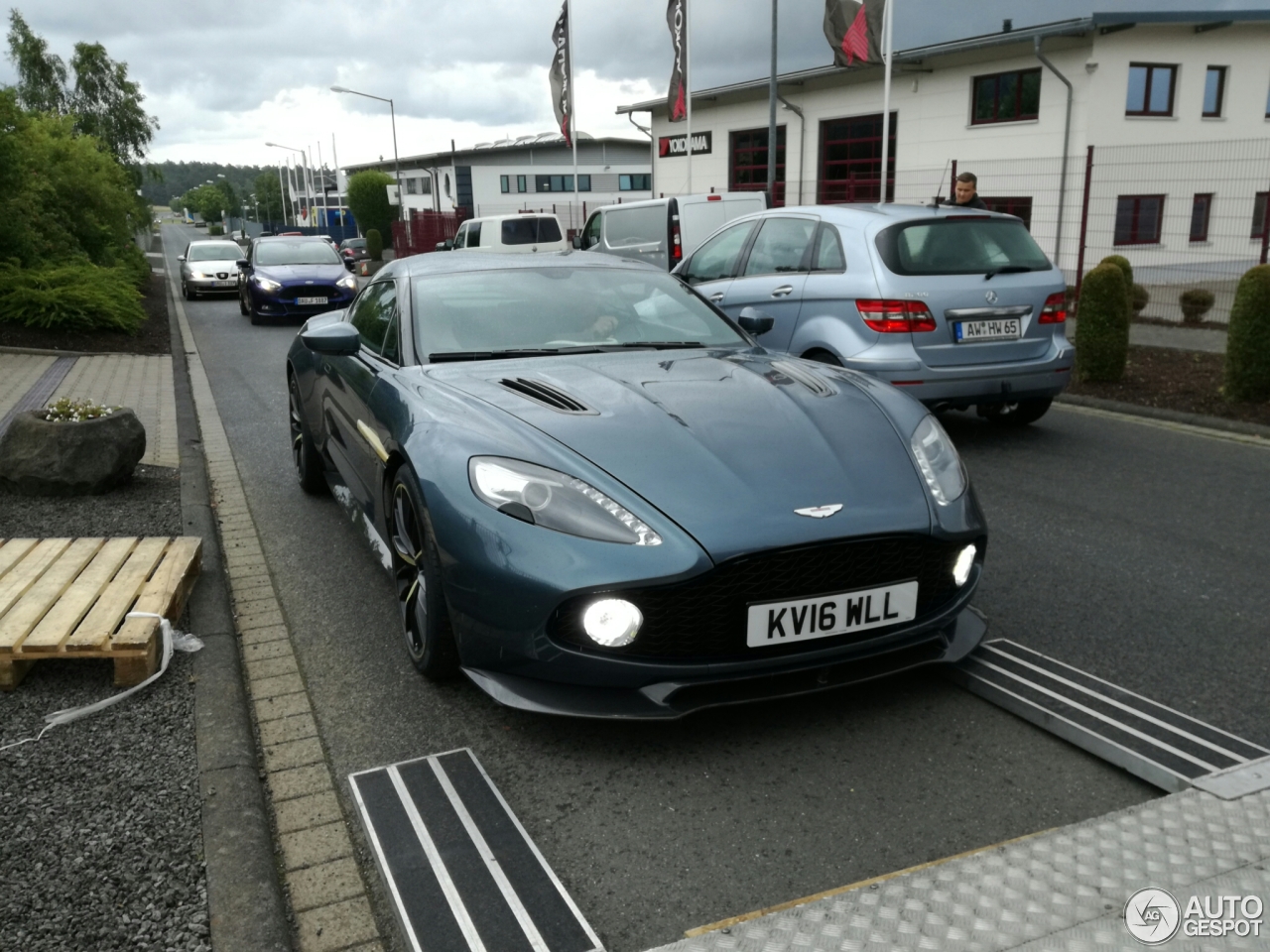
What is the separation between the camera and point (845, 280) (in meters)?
7.31

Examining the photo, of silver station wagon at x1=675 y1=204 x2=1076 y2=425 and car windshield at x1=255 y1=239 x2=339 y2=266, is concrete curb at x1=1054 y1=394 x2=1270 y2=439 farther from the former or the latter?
car windshield at x1=255 y1=239 x2=339 y2=266

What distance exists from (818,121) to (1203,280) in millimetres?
16757

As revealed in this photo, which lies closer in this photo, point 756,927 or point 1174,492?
point 756,927

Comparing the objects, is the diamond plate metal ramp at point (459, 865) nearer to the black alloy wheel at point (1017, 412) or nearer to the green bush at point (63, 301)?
the black alloy wheel at point (1017, 412)

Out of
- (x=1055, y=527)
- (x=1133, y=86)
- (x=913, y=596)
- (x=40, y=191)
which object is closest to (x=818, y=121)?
(x=1133, y=86)

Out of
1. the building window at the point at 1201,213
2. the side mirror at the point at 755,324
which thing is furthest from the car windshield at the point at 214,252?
the side mirror at the point at 755,324

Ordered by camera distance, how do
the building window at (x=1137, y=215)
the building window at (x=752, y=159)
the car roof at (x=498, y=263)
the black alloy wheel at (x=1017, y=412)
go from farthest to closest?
the building window at (x=752, y=159) → the building window at (x=1137, y=215) → the black alloy wheel at (x=1017, y=412) → the car roof at (x=498, y=263)

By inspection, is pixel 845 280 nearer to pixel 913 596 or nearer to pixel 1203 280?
pixel 913 596

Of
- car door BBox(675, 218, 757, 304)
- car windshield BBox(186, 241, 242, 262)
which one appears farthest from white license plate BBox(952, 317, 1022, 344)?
car windshield BBox(186, 241, 242, 262)

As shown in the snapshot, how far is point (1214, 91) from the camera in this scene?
24.7m

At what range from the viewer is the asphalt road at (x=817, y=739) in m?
2.62

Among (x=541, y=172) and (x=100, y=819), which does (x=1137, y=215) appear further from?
(x=541, y=172)

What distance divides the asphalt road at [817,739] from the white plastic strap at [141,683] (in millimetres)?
433

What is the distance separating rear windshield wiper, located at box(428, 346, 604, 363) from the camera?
4.30 meters
